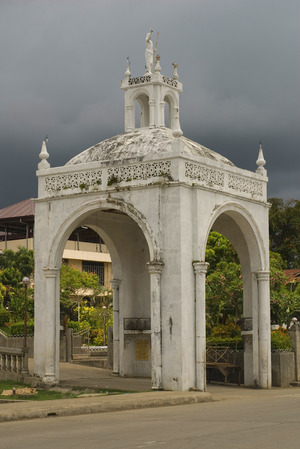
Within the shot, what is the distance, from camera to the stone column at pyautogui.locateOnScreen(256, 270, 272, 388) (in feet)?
71.5

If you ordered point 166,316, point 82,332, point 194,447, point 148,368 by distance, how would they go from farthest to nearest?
point 82,332, point 148,368, point 166,316, point 194,447

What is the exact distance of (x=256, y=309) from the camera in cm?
2227

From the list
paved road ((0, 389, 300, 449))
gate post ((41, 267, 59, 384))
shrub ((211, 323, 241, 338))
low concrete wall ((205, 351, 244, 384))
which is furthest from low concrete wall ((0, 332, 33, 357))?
paved road ((0, 389, 300, 449))

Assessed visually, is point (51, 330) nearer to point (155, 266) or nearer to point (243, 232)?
point (155, 266)

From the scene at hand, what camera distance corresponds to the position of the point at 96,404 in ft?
49.5

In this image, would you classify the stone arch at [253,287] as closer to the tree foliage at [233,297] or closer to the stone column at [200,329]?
the stone column at [200,329]

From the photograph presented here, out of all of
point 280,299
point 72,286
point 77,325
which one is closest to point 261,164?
point 280,299

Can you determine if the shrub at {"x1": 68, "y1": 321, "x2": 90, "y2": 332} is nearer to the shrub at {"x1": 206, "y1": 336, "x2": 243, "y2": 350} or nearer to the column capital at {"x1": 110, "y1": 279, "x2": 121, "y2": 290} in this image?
the shrub at {"x1": 206, "y1": 336, "x2": 243, "y2": 350}

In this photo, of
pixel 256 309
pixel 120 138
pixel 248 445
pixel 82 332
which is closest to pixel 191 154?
pixel 120 138

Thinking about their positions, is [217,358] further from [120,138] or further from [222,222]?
[120,138]

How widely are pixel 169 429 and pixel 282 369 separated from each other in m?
11.4

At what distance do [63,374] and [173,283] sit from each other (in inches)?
243

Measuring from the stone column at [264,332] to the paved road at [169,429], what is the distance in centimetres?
569

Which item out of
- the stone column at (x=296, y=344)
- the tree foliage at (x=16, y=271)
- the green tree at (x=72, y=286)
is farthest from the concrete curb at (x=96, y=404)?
the tree foliage at (x=16, y=271)
